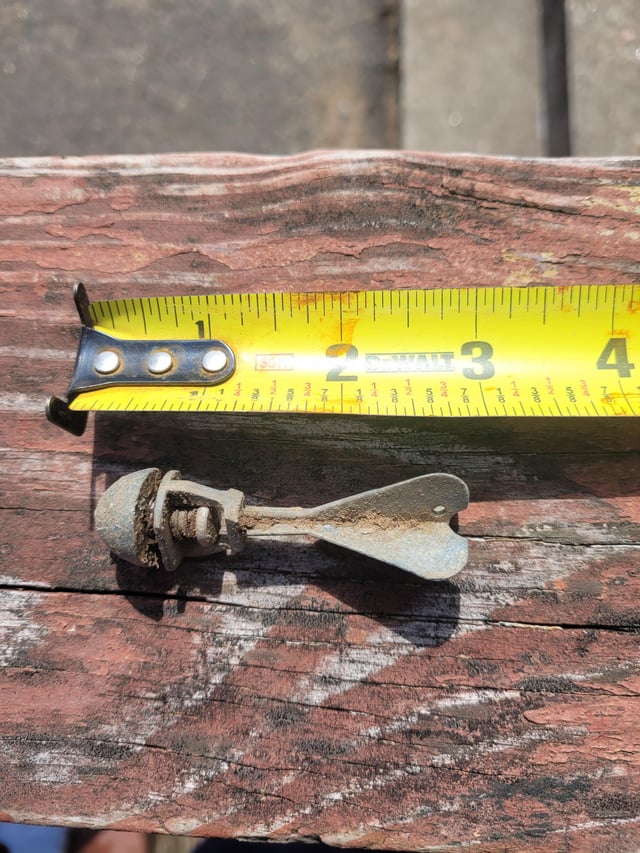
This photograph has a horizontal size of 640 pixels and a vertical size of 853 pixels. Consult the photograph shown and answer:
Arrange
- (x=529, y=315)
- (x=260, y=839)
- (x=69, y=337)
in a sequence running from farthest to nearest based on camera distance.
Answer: (x=69, y=337)
(x=529, y=315)
(x=260, y=839)

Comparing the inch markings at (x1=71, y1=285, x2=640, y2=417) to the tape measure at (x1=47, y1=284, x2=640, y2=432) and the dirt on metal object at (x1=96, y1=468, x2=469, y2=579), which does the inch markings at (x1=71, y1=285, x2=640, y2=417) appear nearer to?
the tape measure at (x1=47, y1=284, x2=640, y2=432)

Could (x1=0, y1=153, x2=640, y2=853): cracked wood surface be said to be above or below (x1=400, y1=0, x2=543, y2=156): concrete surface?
below

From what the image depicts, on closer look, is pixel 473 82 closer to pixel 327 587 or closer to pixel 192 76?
pixel 192 76

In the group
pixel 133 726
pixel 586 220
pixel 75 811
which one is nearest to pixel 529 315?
pixel 586 220

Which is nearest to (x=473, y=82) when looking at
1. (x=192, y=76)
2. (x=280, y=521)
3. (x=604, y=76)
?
(x=604, y=76)

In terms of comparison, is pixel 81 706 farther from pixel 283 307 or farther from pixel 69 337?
pixel 283 307

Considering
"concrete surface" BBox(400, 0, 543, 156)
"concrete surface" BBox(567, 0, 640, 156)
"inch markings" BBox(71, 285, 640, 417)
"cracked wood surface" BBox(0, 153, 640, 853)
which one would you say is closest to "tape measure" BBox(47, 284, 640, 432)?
"inch markings" BBox(71, 285, 640, 417)

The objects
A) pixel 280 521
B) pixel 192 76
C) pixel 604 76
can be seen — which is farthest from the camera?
pixel 192 76
